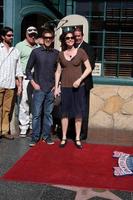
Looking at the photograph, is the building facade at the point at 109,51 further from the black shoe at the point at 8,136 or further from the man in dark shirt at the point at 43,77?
the black shoe at the point at 8,136

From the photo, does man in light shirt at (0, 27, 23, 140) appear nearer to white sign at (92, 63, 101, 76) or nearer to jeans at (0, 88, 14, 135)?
jeans at (0, 88, 14, 135)

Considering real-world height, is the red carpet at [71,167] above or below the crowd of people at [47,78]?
below

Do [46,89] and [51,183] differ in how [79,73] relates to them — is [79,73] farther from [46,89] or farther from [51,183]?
[51,183]

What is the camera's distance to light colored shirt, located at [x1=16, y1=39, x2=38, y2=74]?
23.6 ft

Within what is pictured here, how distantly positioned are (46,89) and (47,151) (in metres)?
0.96

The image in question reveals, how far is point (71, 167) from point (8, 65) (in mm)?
2106

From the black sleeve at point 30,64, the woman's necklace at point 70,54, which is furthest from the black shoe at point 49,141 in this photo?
the woman's necklace at point 70,54

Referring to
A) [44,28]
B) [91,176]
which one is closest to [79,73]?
[44,28]

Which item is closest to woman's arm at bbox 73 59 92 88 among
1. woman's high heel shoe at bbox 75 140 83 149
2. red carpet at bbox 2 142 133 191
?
woman's high heel shoe at bbox 75 140 83 149

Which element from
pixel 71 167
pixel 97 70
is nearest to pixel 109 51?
pixel 97 70

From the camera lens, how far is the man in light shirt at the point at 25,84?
7184mm

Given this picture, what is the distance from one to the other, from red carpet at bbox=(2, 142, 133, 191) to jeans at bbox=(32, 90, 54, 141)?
194 mm

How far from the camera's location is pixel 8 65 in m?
6.94

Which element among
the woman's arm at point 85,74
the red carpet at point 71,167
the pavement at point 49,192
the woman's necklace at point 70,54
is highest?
the woman's necklace at point 70,54
